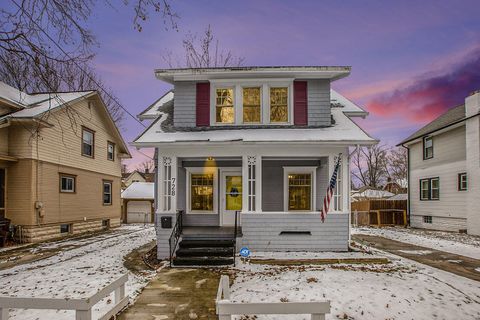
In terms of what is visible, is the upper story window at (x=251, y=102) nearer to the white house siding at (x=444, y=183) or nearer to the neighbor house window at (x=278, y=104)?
the neighbor house window at (x=278, y=104)

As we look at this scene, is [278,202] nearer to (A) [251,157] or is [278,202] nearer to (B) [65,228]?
(A) [251,157]

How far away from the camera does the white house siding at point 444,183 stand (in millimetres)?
16484

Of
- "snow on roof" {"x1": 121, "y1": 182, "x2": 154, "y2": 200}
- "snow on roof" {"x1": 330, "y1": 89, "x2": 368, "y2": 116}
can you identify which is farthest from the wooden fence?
Result: "snow on roof" {"x1": 121, "y1": 182, "x2": 154, "y2": 200}

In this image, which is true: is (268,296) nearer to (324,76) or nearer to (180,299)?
(180,299)

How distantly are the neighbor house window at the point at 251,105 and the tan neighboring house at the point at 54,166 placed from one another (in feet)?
17.7

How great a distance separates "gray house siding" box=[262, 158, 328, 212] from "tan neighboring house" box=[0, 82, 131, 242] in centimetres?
641

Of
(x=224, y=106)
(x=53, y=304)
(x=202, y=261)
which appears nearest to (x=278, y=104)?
(x=224, y=106)

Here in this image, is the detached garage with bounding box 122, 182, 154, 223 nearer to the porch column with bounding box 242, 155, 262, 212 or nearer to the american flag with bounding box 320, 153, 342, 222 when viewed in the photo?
the porch column with bounding box 242, 155, 262, 212

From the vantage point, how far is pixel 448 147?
57.7ft

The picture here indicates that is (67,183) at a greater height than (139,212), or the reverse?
(67,183)

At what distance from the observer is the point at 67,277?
24.5 ft

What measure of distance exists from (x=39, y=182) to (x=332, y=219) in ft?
39.8

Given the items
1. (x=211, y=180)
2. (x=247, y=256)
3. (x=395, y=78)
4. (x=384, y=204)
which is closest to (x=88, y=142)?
(x=211, y=180)

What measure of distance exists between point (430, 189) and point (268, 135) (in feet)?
45.9
